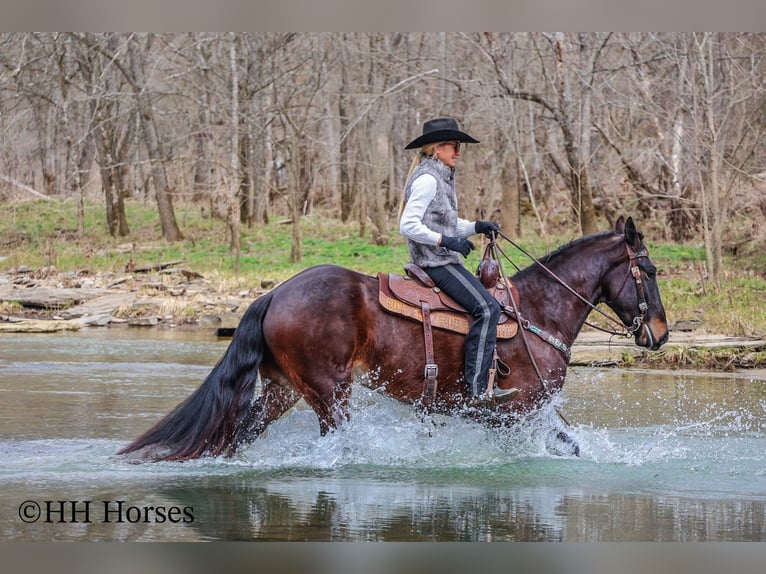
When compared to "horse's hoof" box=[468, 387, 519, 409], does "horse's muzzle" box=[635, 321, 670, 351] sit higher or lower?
higher

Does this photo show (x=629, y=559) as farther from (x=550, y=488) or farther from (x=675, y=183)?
(x=675, y=183)

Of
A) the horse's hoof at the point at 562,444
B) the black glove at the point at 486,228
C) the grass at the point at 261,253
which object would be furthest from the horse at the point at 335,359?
the grass at the point at 261,253

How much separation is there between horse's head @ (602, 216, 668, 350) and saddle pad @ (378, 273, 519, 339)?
41.2 inches

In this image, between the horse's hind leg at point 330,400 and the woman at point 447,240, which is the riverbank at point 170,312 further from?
the horse's hind leg at point 330,400

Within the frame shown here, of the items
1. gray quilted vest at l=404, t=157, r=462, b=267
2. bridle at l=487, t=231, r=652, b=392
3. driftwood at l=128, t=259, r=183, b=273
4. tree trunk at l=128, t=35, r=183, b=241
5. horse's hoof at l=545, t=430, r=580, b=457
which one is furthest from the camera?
tree trunk at l=128, t=35, r=183, b=241

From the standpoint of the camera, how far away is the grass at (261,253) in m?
15.9

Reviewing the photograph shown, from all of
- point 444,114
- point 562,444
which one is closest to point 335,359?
point 562,444

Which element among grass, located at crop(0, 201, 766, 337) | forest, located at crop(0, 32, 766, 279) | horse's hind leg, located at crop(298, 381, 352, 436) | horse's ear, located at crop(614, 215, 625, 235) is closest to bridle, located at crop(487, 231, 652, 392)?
horse's ear, located at crop(614, 215, 625, 235)

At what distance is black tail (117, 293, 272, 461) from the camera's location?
6.92m

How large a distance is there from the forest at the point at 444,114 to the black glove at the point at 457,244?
1098cm

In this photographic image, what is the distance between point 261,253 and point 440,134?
714 inches

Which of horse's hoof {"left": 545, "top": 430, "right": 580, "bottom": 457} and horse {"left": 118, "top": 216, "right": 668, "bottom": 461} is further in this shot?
horse's hoof {"left": 545, "top": 430, "right": 580, "bottom": 457}

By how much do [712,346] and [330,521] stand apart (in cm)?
871

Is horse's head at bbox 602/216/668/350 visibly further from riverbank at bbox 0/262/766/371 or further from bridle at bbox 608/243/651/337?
riverbank at bbox 0/262/766/371
